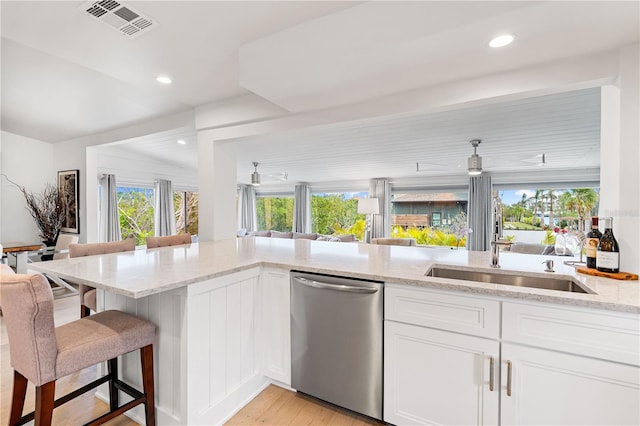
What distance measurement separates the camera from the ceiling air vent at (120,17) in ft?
5.84

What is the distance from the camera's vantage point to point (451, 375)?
59.9 inches

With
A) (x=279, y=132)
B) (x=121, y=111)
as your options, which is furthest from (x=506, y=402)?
(x=121, y=111)

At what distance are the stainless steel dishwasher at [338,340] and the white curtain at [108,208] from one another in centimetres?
540

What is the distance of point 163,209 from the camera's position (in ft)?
21.8

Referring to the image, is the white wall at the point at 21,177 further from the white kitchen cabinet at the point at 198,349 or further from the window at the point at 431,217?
the window at the point at 431,217

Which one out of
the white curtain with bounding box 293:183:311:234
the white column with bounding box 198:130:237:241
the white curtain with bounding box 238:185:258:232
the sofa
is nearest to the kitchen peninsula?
the white column with bounding box 198:130:237:241

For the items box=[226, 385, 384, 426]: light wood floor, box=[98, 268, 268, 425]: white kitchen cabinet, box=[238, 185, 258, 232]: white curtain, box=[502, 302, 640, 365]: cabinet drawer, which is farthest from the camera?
box=[238, 185, 258, 232]: white curtain

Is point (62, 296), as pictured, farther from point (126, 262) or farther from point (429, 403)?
point (429, 403)

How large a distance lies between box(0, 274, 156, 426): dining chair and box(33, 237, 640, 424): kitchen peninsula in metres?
0.10

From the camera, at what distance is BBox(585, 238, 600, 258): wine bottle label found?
5.60ft

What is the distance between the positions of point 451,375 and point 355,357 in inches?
20.2

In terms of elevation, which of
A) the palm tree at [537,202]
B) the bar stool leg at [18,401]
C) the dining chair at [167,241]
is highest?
the palm tree at [537,202]

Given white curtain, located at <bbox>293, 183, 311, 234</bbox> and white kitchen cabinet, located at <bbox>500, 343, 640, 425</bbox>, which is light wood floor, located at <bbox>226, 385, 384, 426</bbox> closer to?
white kitchen cabinet, located at <bbox>500, 343, 640, 425</bbox>

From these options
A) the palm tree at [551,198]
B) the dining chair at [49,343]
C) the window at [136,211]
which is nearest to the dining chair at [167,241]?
the dining chair at [49,343]
